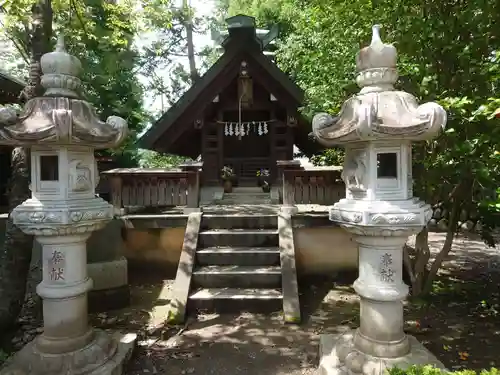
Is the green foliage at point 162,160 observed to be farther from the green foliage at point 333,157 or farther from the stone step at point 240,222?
the stone step at point 240,222

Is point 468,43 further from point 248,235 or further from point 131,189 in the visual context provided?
point 131,189

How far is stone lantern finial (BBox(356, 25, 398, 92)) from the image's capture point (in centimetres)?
374

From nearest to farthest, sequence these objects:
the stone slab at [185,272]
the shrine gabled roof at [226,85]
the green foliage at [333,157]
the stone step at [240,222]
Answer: the stone slab at [185,272]
the stone step at [240,222]
the green foliage at [333,157]
the shrine gabled roof at [226,85]

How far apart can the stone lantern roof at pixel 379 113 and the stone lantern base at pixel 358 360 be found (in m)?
2.38

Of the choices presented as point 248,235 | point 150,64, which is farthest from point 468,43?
point 150,64

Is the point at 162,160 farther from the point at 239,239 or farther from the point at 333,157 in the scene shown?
the point at 239,239

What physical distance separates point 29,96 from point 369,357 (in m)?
5.79

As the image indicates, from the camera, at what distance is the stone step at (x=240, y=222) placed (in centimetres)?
758

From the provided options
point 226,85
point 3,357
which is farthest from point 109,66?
point 3,357

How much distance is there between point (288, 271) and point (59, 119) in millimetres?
4452

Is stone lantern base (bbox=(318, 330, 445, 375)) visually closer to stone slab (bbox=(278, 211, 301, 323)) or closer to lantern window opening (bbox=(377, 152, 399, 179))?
stone slab (bbox=(278, 211, 301, 323))

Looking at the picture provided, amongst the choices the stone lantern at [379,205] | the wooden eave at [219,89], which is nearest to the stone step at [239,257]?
the stone lantern at [379,205]

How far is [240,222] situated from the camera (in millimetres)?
7574

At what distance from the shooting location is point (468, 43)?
4.95 metres
